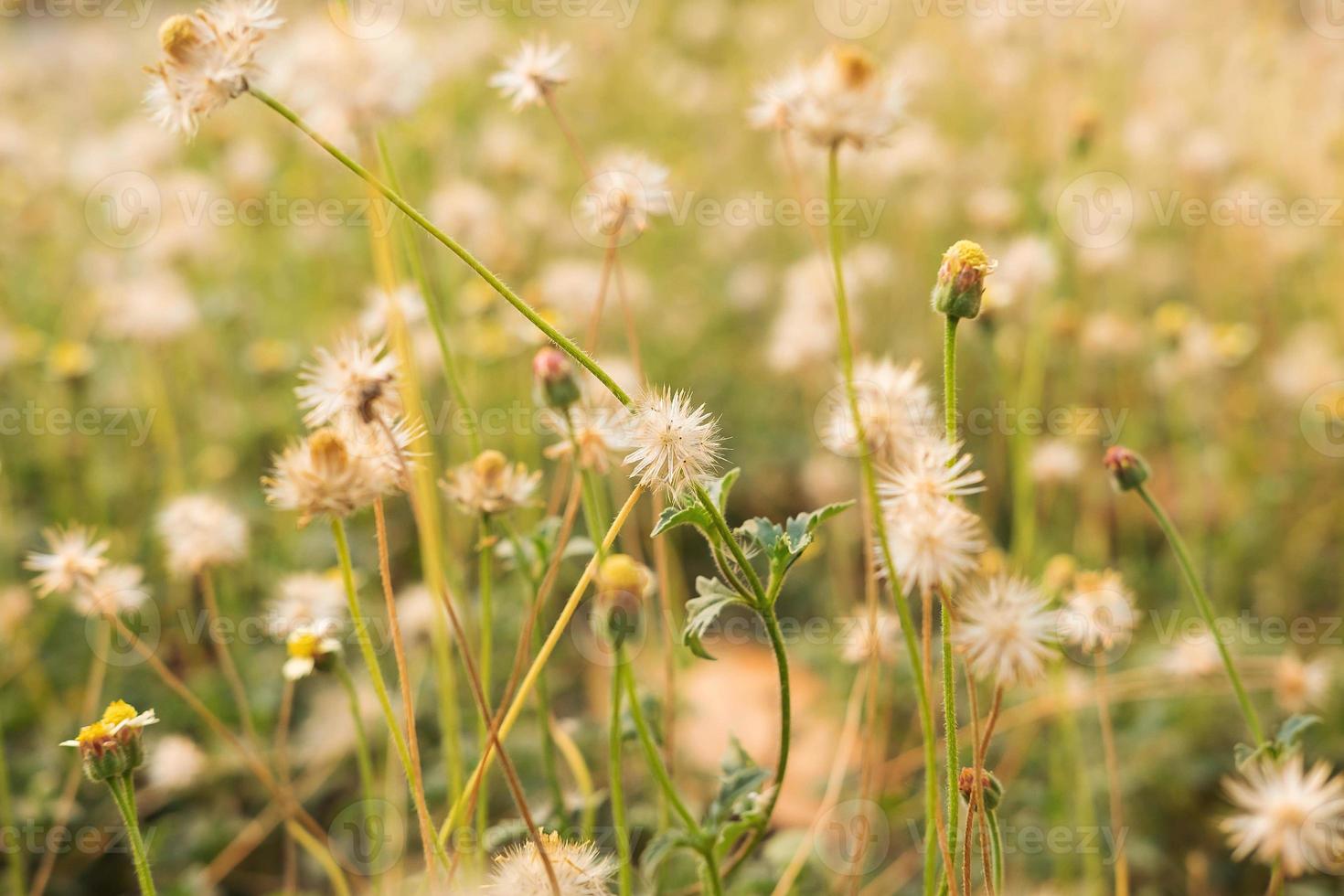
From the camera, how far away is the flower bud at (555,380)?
104 centimetres

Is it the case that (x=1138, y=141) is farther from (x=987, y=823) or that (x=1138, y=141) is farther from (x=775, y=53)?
(x=987, y=823)

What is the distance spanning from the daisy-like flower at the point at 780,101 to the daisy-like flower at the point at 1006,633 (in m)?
0.51

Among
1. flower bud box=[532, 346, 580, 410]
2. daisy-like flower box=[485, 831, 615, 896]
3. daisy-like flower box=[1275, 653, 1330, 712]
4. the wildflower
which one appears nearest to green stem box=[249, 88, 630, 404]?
flower bud box=[532, 346, 580, 410]

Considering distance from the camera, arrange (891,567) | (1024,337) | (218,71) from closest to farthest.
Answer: (891,567) < (218,71) < (1024,337)

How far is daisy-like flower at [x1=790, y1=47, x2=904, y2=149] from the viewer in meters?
0.97

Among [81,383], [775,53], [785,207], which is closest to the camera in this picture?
[81,383]

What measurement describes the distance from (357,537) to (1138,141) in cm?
252

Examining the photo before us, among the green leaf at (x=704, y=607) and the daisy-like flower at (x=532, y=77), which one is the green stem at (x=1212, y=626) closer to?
the green leaf at (x=704, y=607)

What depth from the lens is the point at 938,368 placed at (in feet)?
9.15

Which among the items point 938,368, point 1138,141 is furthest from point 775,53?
point 938,368

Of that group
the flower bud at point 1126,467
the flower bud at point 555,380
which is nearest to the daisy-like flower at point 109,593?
the flower bud at point 555,380

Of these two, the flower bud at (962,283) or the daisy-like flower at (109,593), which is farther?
the daisy-like flower at (109,593)

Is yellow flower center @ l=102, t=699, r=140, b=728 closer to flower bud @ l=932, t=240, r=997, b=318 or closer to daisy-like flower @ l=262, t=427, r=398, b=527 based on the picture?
daisy-like flower @ l=262, t=427, r=398, b=527

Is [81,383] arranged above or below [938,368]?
below
